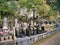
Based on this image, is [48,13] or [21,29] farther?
[48,13]

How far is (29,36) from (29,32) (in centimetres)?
7

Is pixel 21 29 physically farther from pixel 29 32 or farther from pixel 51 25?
pixel 51 25

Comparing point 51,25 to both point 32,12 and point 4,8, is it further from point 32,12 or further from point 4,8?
point 4,8

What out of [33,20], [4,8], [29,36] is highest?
[4,8]

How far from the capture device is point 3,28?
3289 mm

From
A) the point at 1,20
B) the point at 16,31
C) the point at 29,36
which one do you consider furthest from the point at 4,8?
the point at 29,36

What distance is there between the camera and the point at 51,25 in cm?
401

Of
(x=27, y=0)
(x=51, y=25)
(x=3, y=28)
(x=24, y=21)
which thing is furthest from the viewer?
(x=51, y=25)

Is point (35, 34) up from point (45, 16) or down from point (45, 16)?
down

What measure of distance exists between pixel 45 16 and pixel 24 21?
577 millimetres

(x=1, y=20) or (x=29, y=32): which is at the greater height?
(x=1, y=20)

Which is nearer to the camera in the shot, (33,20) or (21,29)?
(21,29)

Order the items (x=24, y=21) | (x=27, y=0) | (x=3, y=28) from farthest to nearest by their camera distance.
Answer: (x=27, y=0)
(x=24, y=21)
(x=3, y=28)

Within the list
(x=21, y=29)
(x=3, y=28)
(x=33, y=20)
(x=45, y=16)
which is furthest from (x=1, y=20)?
(x=45, y=16)
